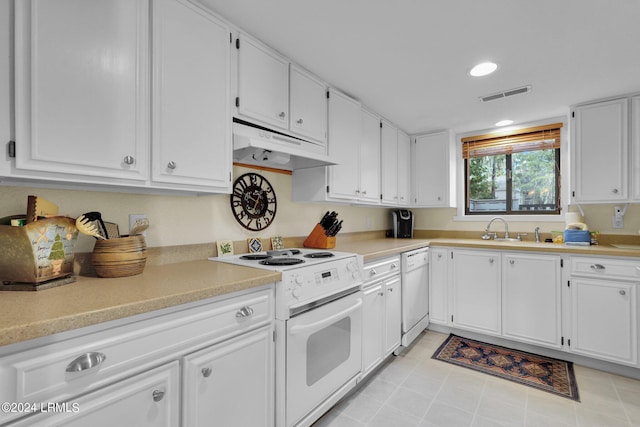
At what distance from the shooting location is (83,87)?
3.53ft

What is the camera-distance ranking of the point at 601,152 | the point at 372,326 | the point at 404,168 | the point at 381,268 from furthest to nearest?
the point at 404,168 → the point at 601,152 → the point at 381,268 → the point at 372,326

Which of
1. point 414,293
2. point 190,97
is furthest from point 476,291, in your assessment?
point 190,97

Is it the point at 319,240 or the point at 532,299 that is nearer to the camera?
the point at 319,240

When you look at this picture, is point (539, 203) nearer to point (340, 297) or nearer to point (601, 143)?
point (601, 143)

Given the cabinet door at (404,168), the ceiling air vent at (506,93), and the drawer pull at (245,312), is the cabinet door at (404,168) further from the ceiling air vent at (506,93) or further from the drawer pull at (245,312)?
the drawer pull at (245,312)

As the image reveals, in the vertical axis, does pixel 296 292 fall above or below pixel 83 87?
below

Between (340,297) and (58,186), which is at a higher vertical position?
(58,186)

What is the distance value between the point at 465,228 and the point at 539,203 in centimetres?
79

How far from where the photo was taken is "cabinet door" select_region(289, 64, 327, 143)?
197cm

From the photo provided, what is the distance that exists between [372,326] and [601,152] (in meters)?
2.51

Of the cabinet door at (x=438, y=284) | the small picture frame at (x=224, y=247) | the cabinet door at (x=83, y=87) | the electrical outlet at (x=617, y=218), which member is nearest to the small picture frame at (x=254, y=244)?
the small picture frame at (x=224, y=247)

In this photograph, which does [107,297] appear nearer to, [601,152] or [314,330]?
[314,330]

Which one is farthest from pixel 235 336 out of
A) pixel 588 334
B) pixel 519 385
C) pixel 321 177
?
pixel 588 334

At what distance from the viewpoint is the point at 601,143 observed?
8.41ft
